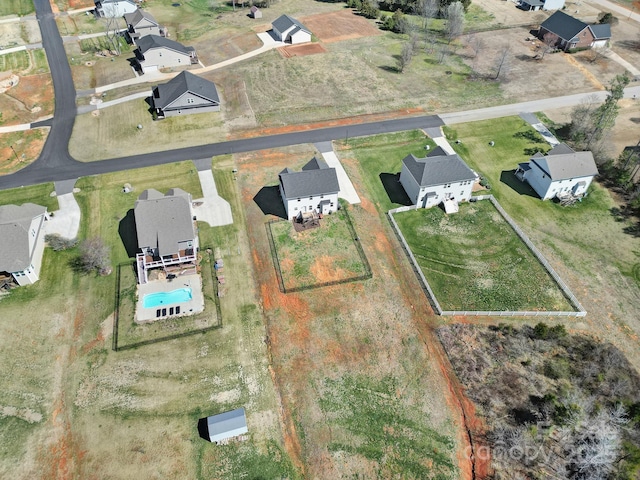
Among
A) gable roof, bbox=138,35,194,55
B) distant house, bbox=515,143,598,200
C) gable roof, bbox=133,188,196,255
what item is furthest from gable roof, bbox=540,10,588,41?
gable roof, bbox=133,188,196,255

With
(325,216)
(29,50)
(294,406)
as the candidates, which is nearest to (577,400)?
(294,406)

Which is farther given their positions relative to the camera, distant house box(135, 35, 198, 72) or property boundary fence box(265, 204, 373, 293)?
distant house box(135, 35, 198, 72)

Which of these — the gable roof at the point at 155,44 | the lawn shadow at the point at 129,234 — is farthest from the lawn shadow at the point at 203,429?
the gable roof at the point at 155,44

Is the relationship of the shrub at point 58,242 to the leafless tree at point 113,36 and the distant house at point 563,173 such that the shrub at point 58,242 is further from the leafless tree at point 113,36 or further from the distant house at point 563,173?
the distant house at point 563,173

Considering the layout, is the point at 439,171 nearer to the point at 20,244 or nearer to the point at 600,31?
the point at 20,244

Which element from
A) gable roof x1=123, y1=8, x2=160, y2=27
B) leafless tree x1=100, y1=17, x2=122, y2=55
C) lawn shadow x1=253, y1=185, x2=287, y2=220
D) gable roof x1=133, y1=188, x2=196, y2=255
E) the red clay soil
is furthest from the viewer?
gable roof x1=123, y1=8, x2=160, y2=27

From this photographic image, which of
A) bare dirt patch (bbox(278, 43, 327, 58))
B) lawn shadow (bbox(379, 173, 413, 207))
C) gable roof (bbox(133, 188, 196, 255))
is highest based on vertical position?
bare dirt patch (bbox(278, 43, 327, 58))

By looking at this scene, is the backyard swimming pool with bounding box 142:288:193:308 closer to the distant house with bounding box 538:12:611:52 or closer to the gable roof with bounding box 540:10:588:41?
the distant house with bounding box 538:12:611:52
